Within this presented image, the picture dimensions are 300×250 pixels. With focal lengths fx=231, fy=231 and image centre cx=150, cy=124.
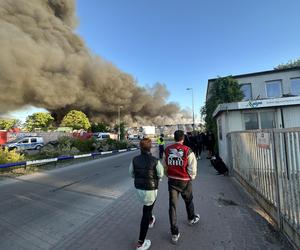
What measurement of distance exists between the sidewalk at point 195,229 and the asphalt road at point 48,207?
0.32 m

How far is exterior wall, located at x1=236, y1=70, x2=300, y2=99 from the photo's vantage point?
62.1 feet

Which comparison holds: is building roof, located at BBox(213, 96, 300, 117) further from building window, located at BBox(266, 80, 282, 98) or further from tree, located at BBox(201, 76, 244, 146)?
building window, located at BBox(266, 80, 282, 98)

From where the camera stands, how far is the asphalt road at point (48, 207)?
135 inches

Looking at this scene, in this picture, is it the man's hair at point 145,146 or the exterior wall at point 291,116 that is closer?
the man's hair at point 145,146

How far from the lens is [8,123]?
6888 centimetres

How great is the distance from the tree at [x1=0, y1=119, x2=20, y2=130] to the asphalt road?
68089 mm

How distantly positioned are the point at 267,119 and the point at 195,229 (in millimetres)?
8713

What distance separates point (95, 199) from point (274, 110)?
8.99 metres

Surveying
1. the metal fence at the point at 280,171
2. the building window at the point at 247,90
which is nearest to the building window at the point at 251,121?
the metal fence at the point at 280,171

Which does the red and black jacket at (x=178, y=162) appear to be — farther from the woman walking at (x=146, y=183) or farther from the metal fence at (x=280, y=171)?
the metal fence at (x=280, y=171)

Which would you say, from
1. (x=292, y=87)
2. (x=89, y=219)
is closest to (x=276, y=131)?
(x=89, y=219)

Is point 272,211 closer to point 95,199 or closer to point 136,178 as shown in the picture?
point 136,178

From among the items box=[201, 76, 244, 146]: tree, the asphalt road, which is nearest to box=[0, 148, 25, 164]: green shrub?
the asphalt road

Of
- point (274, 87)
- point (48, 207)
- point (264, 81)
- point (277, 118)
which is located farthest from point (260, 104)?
point (274, 87)
